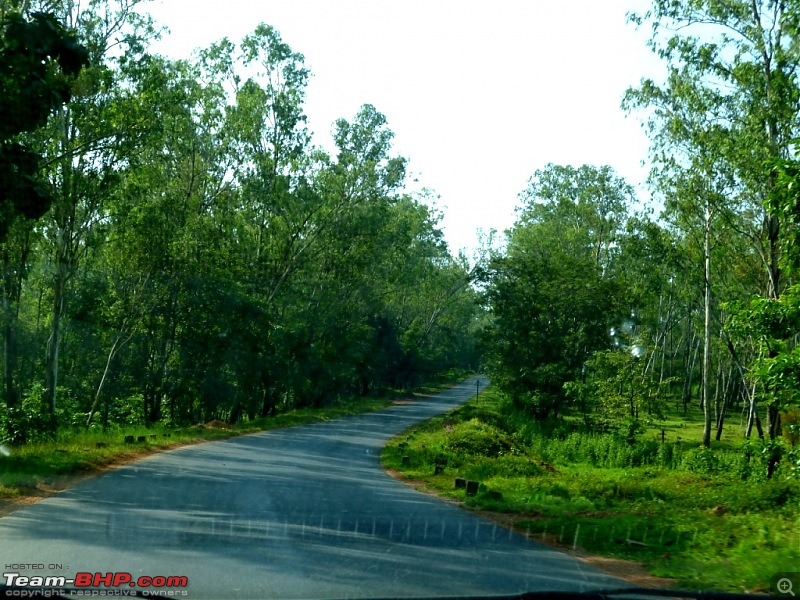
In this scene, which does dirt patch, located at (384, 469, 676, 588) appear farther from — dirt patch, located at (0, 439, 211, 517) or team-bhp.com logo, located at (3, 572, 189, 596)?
dirt patch, located at (0, 439, 211, 517)

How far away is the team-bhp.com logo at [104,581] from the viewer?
6.91 meters

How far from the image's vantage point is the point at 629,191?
56.4 m

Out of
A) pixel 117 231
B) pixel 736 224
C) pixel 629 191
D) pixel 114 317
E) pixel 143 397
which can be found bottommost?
pixel 143 397

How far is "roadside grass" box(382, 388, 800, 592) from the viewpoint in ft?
33.2

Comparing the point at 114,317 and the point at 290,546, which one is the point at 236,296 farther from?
the point at 290,546

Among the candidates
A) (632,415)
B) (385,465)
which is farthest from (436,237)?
(385,465)

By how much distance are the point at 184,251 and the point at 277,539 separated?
26242 millimetres

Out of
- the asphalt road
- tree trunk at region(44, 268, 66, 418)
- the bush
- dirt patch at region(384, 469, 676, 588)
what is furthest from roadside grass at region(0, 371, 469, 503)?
the bush

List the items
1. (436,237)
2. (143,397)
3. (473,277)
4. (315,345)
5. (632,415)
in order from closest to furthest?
(632,415) → (143,397) → (473,277) → (315,345) → (436,237)

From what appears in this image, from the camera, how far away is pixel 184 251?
34625mm

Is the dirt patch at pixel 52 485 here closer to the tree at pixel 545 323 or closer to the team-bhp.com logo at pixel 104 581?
the team-bhp.com logo at pixel 104 581

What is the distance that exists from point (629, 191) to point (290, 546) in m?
50.8

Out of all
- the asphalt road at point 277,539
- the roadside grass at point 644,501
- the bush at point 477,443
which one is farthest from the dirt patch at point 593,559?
the bush at point 477,443

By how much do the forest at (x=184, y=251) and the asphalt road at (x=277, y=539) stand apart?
8.46 m
